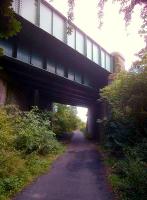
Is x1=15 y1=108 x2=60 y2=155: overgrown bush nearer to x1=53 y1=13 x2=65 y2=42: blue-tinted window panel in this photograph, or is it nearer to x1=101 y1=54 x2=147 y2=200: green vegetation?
x1=101 y1=54 x2=147 y2=200: green vegetation

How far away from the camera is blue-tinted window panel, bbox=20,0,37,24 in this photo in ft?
51.7

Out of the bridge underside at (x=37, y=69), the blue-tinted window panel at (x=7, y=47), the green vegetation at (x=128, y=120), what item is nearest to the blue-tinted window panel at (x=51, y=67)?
the bridge underside at (x=37, y=69)

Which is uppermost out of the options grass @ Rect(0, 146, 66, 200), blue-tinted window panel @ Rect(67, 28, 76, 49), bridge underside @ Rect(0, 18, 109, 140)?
blue-tinted window panel @ Rect(67, 28, 76, 49)

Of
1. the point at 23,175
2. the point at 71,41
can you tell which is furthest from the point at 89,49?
the point at 23,175

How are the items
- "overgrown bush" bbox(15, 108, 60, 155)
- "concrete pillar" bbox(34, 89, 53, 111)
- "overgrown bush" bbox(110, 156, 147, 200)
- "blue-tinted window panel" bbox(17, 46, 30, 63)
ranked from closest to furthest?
"overgrown bush" bbox(110, 156, 147, 200) < "overgrown bush" bbox(15, 108, 60, 155) < "blue-tinted window panel" bbox(17, 46, 30, 63) < "concrete pillar" bbox(34, 89, 53, 111)

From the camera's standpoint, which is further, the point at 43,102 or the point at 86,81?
the point at 43,102

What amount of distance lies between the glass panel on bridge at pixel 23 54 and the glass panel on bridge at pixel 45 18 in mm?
1836

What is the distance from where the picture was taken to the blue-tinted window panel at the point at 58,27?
61.2ft

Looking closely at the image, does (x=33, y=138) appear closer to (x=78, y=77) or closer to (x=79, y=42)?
(x=79, y=42)

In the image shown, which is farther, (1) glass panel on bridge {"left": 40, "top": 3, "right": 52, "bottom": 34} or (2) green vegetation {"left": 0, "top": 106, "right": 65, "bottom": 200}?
(1) glass panel on bridge {"left": 40, "top": 3, "right": 52, "bottom": 34}

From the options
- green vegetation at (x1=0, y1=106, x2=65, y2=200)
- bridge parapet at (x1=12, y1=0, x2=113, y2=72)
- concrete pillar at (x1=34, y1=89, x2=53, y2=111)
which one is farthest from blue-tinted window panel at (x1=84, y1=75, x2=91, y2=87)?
green vegetation at (x1=0, y1=106, x2=65, y2=200)

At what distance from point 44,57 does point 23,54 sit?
7.57ft

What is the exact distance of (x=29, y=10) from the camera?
53.6ft

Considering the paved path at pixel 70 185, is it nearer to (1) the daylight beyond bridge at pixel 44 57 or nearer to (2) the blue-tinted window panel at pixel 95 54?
(1) the daylight beyond bridge at pixel 44 57
